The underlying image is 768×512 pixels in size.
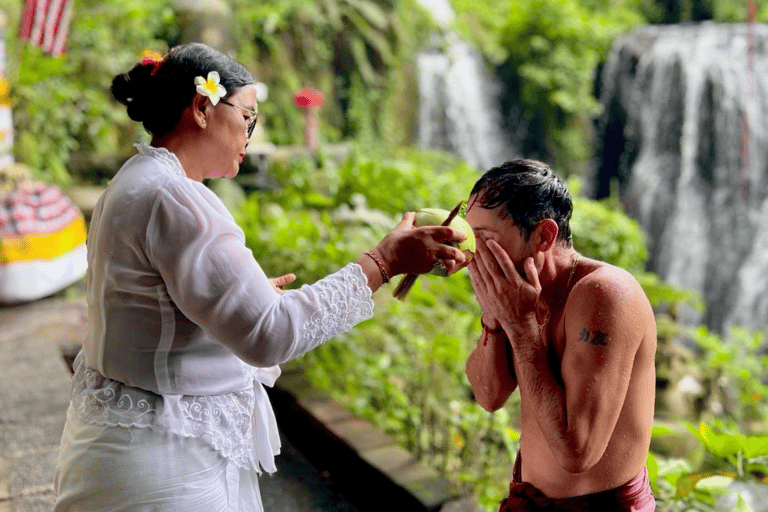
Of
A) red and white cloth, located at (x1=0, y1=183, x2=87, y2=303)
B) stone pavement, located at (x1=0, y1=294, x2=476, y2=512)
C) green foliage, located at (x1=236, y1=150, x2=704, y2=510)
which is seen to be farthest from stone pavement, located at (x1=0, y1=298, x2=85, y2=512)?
green foliage, located at (x1=236, y1=150, x2=704, y2=510)

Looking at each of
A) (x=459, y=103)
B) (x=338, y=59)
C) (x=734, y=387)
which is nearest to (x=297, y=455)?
(x=734, y=387)

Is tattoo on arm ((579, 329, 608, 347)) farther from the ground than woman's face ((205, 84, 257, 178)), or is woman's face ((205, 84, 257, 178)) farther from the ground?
woman's face ((205, 84, 257, 178))

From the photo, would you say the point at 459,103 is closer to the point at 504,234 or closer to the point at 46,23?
the point at 46,23

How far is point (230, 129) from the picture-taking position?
5.58 ft

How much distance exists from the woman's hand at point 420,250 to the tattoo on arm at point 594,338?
32 centimetres

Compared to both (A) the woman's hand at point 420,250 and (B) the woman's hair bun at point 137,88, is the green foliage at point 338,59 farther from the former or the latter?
(A) the woman's hand at point 420,250

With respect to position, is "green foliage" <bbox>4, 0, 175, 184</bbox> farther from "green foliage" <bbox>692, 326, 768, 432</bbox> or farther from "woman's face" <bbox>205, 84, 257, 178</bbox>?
"green foliage" <bbox>692, 326, 768, 432</bbox>

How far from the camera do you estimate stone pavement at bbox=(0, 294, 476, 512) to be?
3033 millimetres

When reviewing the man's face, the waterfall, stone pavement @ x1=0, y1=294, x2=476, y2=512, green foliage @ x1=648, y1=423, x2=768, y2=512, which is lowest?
the waterfall

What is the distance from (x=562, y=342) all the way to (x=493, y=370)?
0.79 feet

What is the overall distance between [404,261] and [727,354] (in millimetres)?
6027

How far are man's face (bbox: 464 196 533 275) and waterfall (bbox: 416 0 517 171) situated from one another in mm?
12428

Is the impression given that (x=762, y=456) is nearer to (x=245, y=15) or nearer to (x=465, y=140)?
(x=245, y=15)

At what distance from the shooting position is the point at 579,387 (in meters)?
1.59
